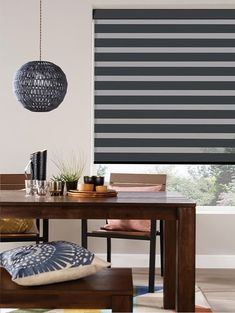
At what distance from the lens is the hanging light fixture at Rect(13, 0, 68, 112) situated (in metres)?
3.82

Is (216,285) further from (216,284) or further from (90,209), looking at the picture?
(90,209)

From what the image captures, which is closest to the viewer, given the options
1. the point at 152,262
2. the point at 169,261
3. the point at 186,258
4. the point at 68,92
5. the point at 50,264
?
the point at 50,264

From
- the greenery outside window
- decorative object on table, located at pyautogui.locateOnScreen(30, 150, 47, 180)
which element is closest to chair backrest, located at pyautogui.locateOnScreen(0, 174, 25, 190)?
decorative object on table, located at pyautogui.locateOnScreen(30, 150, 47, 180)

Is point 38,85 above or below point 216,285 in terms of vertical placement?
above

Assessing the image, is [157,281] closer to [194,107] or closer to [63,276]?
[194,107]

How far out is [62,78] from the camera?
3.92 metres

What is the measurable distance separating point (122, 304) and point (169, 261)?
133cm

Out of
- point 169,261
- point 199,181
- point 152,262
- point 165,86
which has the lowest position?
point 152,262

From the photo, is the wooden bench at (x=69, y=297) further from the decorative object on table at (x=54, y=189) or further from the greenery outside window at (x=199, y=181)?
the greenery outside window at (x=199, y=181)

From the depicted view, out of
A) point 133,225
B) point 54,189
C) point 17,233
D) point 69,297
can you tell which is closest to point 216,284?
point 133,225

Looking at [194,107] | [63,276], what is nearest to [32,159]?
[63,276]

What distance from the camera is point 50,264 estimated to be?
7.65 ft

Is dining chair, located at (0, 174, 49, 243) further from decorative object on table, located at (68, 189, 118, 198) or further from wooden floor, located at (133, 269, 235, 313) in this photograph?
decorative object on table, located at (68, 189, 118, 198)

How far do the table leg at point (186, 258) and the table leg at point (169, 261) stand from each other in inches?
31.3
